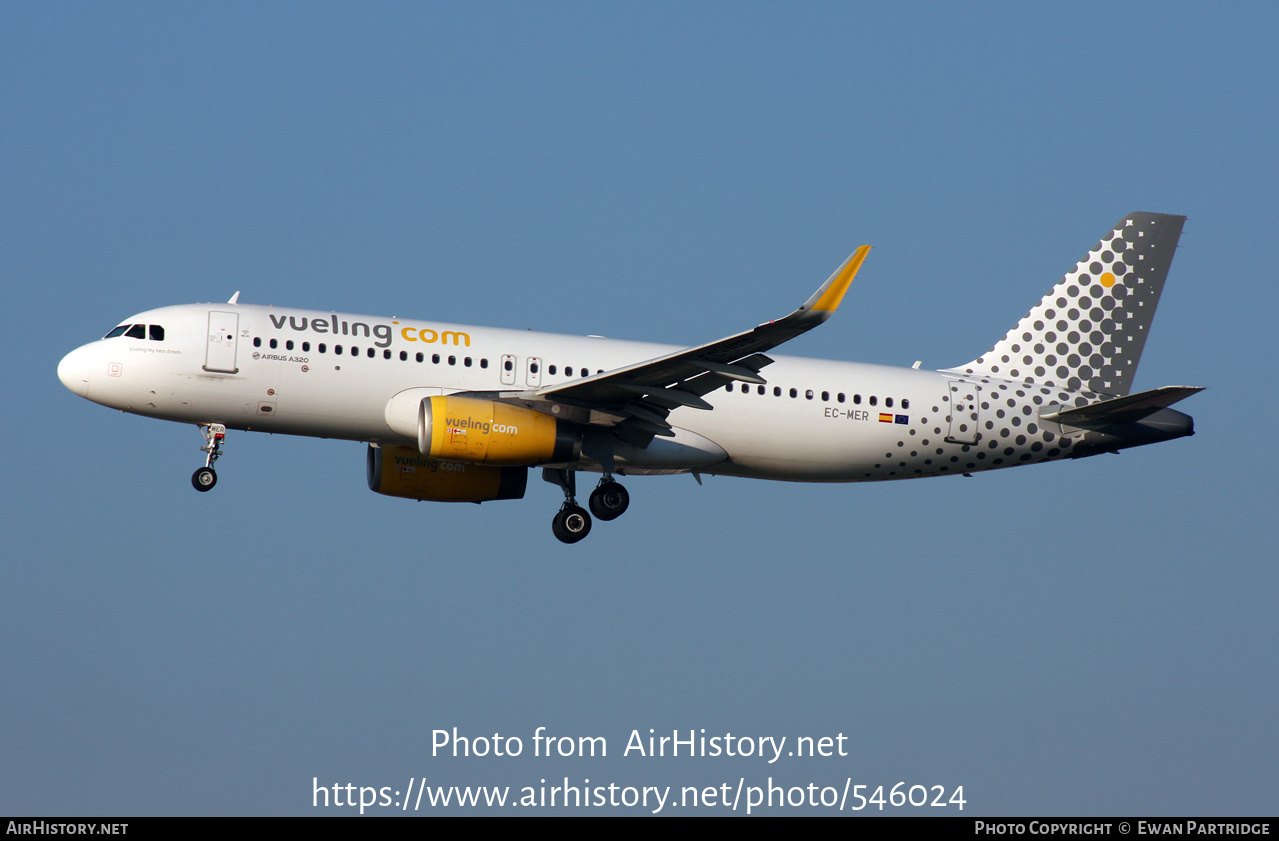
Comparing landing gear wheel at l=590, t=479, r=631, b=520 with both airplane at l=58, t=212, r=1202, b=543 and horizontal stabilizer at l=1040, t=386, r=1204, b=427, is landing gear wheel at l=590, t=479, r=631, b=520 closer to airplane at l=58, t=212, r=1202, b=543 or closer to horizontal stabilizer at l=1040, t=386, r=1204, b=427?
airplane at l=58, t=212, r=1202, b=543

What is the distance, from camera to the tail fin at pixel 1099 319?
126 ft

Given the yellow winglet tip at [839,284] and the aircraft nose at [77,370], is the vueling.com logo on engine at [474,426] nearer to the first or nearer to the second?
the yellow winglet tip at [839,284]

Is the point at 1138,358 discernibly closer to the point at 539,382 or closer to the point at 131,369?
the point at 539,382

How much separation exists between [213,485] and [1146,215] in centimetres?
2493

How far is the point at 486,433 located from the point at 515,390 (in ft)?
7.31

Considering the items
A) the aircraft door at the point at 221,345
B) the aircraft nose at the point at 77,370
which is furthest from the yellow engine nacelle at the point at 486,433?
the aircraft nose at the point at 77,370

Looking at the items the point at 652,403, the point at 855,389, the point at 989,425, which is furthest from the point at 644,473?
the point at 989,425

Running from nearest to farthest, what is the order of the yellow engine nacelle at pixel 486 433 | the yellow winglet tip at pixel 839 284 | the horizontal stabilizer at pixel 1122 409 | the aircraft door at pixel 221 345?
the yellow winglet tip at pixel 839 284 < the yellow engine nacelle at pixel 486 433 < the aircraft door at pixel 221 345 < the horizontal stabilizer at pixel 1122 409

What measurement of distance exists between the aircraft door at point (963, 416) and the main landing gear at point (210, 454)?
1690 centimetres

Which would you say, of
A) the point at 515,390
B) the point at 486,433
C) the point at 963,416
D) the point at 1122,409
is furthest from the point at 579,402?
the point at 1122,409

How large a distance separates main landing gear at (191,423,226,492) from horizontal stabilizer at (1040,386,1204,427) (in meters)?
19.4

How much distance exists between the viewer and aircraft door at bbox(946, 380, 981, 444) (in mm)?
36375

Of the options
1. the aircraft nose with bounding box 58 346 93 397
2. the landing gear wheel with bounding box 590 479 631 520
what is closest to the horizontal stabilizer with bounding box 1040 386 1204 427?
the landing gear wheel with bounding box 590 479 631 520

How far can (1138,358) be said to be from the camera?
39344 mm
